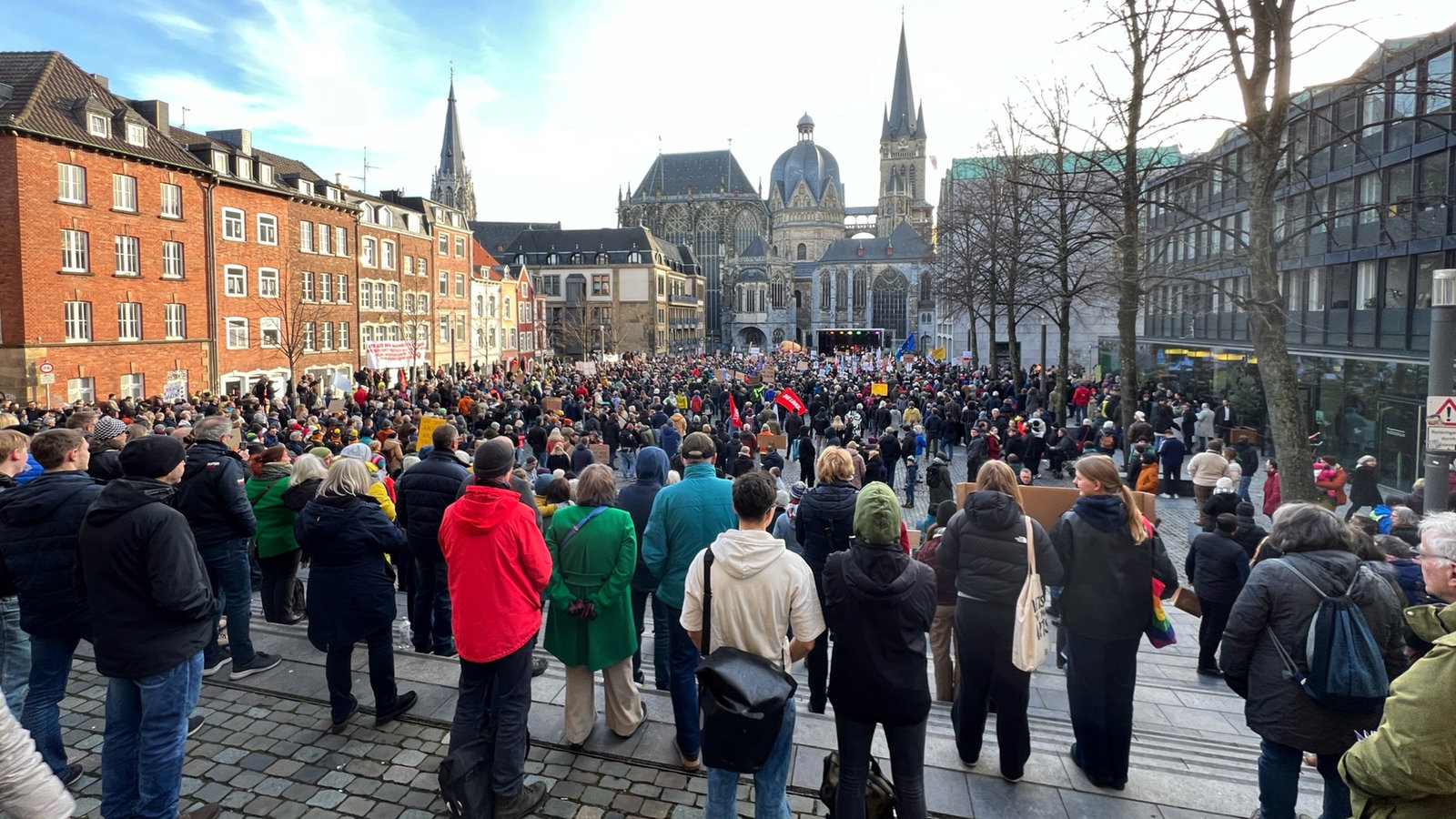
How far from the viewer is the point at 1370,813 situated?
8.75 feet

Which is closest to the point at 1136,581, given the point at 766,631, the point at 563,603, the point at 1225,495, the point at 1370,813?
the point at 1370,813

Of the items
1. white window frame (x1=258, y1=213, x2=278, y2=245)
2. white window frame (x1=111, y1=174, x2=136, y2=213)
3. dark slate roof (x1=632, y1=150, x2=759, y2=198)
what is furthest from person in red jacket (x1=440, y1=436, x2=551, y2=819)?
dark slate roof (x1=632, y1=150, x2=759, y2=198)

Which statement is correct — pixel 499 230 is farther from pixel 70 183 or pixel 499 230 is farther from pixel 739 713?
pixel 739 713

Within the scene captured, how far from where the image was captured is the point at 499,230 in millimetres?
88438

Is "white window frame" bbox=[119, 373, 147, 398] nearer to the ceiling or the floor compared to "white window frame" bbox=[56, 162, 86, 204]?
nearer to the floor

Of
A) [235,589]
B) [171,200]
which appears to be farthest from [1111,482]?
[171,200]

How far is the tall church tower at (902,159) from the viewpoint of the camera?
106m

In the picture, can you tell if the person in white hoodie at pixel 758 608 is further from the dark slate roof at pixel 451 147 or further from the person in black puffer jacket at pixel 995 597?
the dark slate roof at pixel 451 147

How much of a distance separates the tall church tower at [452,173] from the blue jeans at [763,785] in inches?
3536

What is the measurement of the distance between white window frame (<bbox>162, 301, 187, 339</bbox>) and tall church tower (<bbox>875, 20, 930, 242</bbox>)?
9135 cm

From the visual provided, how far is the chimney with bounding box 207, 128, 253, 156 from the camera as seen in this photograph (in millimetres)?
33531

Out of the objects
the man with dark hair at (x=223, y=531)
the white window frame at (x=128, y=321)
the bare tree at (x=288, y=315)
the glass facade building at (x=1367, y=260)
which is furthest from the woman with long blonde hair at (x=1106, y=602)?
the bare tree at (x=288, y=315)

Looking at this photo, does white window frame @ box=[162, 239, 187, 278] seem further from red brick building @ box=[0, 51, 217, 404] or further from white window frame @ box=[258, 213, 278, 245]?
white window frame @ box=[258, 213, 278, 245]

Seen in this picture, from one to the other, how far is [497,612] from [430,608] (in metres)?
2.37
